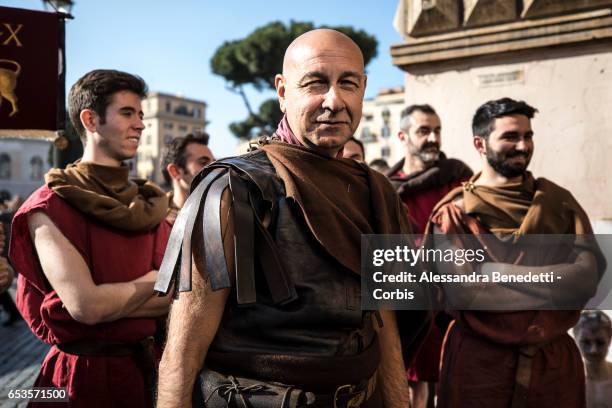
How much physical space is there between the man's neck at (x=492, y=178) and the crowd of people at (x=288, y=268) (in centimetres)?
1

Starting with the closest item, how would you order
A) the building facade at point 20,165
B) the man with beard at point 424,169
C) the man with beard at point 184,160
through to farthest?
the man with beard at point 424,169
the man with beard at point 184,160
the building facade at point 20,165

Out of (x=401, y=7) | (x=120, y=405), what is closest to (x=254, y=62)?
(x=401, y=7)

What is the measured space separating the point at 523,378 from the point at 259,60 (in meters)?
46.8

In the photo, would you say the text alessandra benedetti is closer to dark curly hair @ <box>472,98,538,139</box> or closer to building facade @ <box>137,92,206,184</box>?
dark curly hair @ <box>472,98,538,139</box>

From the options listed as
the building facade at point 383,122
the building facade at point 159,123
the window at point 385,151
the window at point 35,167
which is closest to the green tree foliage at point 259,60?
the building facade at point 383,122

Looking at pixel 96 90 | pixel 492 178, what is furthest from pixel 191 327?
pixel 492 178

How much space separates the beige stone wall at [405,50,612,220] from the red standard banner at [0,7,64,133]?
10.7ft

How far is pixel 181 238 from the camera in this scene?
5.74 feet

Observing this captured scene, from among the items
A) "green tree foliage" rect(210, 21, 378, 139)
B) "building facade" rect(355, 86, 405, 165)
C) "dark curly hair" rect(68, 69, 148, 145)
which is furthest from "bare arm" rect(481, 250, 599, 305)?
"building facade" rect(355, 86, 405, 165)

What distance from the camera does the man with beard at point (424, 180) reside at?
4.23 m

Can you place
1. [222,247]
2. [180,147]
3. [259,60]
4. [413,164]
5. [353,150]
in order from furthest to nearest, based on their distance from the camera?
[259,60] < [353,150] < [180,147] < [413,164] < [222,247]

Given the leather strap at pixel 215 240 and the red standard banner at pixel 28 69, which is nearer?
the leather strap at pixel 215 240

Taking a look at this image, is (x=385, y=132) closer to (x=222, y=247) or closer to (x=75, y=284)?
(x=75, y=284)

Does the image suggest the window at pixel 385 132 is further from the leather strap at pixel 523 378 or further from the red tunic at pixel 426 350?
the leather strap at pixel 523 378
